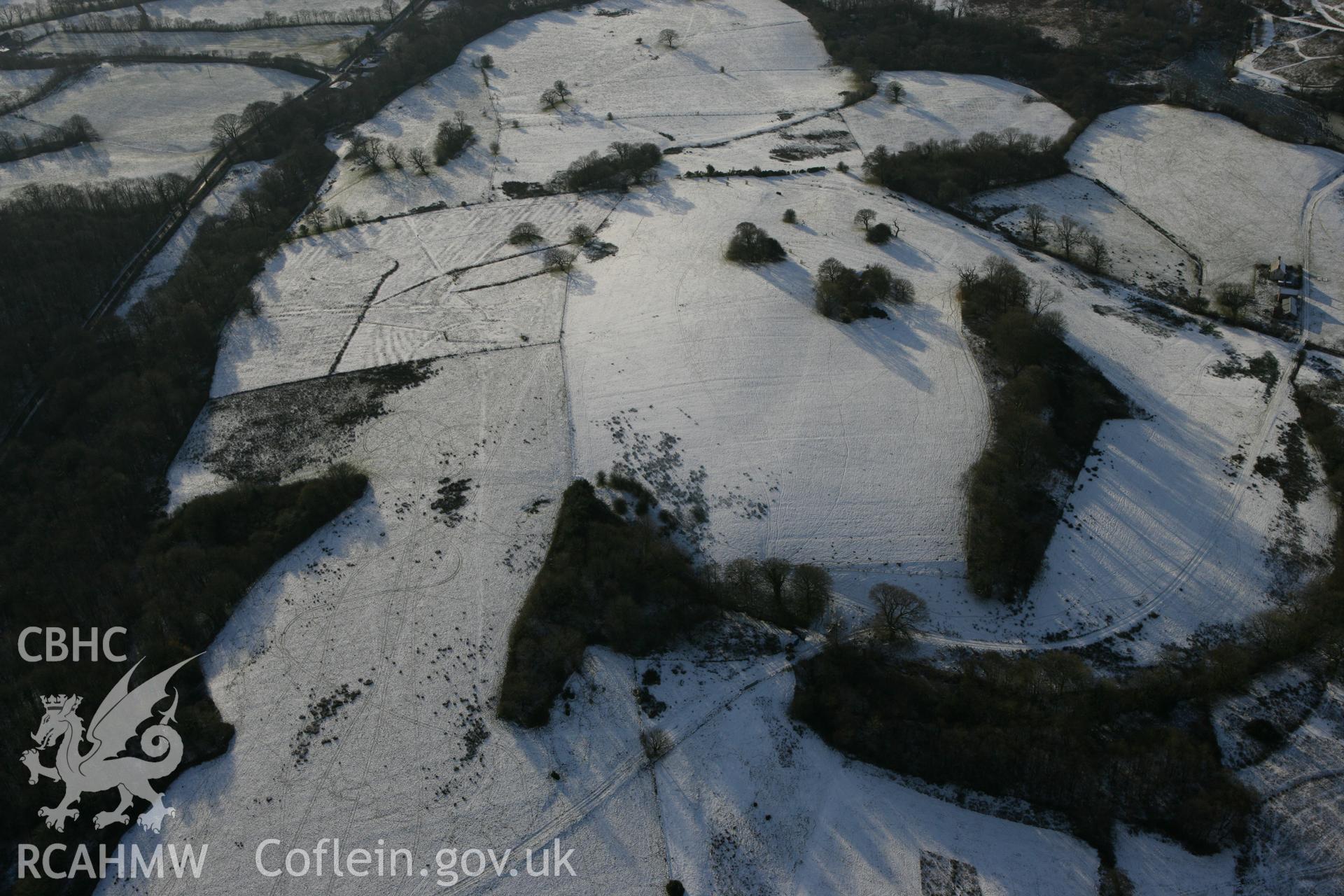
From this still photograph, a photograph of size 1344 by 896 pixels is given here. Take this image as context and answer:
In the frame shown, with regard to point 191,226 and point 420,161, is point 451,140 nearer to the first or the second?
point 420,161

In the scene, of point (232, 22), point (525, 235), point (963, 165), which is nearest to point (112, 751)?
point (525, 235)

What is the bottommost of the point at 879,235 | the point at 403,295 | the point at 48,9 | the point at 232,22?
the point at 403,295

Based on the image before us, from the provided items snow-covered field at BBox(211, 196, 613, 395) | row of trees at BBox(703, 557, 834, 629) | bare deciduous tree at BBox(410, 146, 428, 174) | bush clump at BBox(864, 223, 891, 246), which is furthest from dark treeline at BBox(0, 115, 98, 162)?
row of trees at BBox(703, 557, 834, 629)

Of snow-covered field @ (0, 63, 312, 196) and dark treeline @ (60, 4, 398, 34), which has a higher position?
dark treeline @ (60, 4, 398, 34)

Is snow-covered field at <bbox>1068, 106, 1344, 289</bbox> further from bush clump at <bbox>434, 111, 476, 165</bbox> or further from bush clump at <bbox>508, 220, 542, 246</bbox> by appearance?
bush clump at <bbox>434, 111, 476, 165</bbox>

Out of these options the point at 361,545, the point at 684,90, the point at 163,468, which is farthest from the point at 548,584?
the point at 684,90
